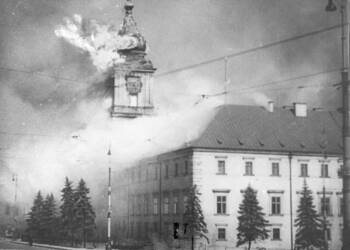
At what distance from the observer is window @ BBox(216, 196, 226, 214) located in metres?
63.7

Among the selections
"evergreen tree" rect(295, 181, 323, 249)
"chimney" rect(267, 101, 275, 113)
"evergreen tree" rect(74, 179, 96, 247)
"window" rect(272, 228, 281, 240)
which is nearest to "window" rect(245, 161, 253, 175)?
"window" rect(272, 228, 281, 240)

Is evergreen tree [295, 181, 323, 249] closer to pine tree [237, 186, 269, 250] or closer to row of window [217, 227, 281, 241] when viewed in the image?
pine tree [237, 186, 269, 250]

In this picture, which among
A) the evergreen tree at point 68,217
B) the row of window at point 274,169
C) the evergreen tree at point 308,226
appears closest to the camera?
the evergreen tree at point 308,226

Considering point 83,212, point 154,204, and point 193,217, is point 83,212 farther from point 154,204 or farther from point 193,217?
point 193,217

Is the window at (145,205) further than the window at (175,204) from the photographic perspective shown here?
Yes

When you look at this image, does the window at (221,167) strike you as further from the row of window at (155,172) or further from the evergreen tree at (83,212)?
the evergreen tree at (83,212)

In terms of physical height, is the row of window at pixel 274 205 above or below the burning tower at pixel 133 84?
below

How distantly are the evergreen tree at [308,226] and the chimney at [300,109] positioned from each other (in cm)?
1324

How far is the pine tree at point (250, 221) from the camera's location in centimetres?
5797

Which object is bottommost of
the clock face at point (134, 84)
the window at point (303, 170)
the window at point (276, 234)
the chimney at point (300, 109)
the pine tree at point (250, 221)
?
the window at point (276, 234)

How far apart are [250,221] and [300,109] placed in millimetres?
18507

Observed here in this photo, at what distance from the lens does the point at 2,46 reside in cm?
5900

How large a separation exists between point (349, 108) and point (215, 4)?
1034 inches

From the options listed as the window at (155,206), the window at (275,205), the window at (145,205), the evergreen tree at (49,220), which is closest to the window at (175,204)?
the window at (155,206)
